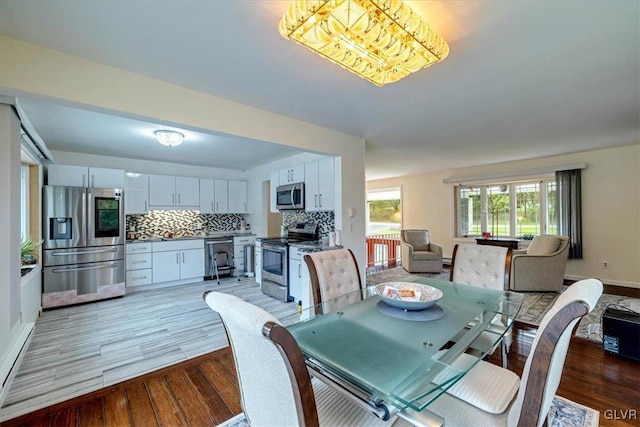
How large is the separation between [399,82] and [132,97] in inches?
82.3

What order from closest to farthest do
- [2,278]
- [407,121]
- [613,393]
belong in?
1. [613,393]
2. [2,278]
3. [407,121]

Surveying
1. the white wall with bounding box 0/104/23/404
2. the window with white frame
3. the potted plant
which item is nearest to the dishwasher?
the potted plant

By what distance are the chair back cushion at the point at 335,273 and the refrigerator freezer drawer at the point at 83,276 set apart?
149 inches

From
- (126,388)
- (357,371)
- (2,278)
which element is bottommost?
(126,388)

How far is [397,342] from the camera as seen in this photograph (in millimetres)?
1309

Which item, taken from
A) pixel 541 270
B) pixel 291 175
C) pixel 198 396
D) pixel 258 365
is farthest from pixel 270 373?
pixel 541 270

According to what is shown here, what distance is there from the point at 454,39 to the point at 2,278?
3632 mm

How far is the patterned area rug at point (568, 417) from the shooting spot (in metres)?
1.63

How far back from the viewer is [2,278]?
2.05 m

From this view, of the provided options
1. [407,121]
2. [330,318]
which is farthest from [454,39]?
[330,318]

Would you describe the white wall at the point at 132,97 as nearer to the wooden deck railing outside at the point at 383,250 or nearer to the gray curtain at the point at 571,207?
the wooden deck railing outside at the point at 383,250

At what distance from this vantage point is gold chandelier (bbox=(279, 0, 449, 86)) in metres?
1.27

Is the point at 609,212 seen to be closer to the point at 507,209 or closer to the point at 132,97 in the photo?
the point at 507,209

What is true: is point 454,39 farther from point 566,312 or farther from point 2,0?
point 2,0
